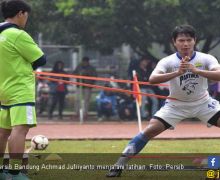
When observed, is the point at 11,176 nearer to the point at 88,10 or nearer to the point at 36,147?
the point at 36,147

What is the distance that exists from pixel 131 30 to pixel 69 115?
3.51 m

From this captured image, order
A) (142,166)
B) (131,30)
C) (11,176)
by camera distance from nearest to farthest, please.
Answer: (11,176) < (142,166) < (131,30)

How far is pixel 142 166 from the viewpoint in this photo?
7.32 meters

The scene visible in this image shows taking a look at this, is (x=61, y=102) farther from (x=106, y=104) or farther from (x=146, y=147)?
(x=146, y=147)

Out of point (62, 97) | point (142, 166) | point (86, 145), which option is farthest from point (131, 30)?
point (142, 166)

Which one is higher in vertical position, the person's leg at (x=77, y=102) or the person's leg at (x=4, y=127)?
the person's leg at (x=77, y=102)

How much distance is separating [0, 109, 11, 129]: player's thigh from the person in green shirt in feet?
0.34

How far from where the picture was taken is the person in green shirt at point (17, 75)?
6668 millimetres

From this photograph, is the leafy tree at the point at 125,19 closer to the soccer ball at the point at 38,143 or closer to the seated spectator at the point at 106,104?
the seated spectator at the point at 106,104

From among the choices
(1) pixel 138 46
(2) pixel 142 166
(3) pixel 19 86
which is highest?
(1) pixel 138 46

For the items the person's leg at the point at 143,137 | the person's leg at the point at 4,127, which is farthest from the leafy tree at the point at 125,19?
the person's leg at the point at 4,127

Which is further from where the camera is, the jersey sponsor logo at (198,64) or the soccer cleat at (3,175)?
→ the jersey sponsor logo at (198,64)

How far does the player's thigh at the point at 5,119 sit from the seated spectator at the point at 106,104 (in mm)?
12684

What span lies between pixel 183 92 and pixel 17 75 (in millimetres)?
2037
